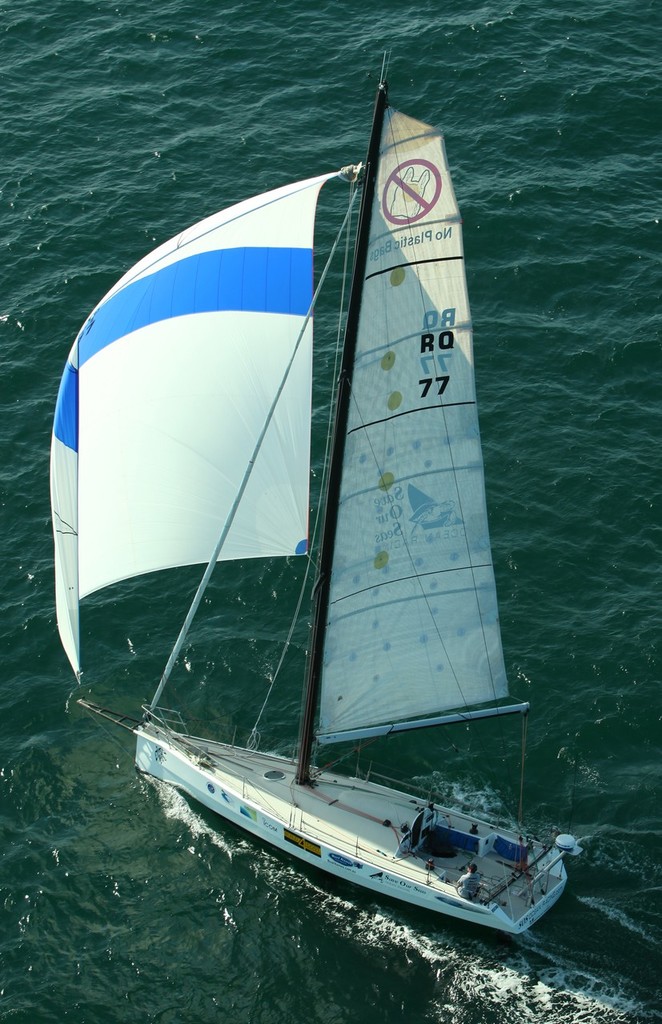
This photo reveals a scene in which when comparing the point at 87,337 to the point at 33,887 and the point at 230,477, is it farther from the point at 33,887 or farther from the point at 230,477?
the point at 33,887

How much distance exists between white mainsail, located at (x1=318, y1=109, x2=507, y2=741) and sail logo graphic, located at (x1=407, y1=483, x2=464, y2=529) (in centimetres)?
4

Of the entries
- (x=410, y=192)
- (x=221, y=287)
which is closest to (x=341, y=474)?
(x=221, y=287)

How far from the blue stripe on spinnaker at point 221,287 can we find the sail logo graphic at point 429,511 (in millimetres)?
5506

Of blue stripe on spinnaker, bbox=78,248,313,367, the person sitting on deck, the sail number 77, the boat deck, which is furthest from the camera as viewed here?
the boat deck

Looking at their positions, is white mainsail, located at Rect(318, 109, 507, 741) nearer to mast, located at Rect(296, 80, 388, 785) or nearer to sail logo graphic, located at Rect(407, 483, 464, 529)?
sail logo graphic, located at Rect(407, 483, 464, 529)

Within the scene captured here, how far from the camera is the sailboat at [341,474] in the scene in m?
32.0

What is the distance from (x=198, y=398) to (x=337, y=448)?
3960 millimetres

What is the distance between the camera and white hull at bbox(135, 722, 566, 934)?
3641cm

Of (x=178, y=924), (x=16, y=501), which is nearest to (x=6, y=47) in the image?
(x=16, y=501)

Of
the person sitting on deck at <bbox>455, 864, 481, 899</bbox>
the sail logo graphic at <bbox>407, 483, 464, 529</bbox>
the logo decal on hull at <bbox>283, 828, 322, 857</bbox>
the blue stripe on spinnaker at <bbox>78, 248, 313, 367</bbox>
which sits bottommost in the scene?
the person sitting on deck at <bbox>455, 864, 481, 899</bbox>

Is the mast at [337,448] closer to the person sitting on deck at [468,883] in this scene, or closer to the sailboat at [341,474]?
the sailboat at [341,474]

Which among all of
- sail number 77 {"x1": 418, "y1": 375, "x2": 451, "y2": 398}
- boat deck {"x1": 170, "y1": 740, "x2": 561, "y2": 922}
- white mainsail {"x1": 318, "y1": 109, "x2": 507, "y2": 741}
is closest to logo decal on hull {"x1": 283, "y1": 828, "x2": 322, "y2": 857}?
boat deck {"x1": 170, "y1": 740, "x2": 561, "y2": 922}

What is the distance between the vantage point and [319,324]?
55.7 metres

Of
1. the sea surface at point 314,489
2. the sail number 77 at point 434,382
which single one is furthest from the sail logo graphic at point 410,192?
the sea surface at point 314,489
